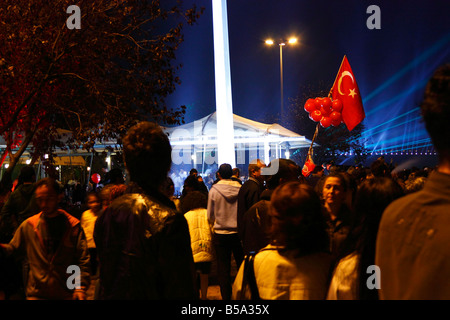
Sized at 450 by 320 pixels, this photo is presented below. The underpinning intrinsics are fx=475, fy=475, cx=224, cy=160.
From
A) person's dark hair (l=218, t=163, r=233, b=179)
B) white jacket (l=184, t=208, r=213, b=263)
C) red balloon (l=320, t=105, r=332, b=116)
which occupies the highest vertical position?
red balloon (l=320, t=105, r=332, b=116)

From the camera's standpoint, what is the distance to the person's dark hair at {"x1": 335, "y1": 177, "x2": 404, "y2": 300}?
95.1 inches

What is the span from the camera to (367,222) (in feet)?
8.57

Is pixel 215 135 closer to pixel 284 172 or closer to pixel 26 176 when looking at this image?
pixel 26 176

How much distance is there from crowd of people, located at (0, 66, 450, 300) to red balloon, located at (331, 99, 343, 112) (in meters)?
7.69

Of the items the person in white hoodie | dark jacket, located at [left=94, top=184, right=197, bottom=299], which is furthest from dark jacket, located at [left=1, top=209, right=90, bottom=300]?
the person in white hoodie

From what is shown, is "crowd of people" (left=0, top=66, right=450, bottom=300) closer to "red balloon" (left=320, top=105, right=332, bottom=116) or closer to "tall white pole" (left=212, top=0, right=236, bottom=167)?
"red balloon" (left=320, top=105, right=332, bottom=116)

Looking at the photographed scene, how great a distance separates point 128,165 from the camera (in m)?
2.46

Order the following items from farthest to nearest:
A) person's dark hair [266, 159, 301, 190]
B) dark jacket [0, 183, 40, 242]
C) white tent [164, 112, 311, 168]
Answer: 1. white tent [164, 112, 311, 168]
2. dark jacket [0, 183, 40, 242]
3. person's dark hair [266, 159, 301, 190]

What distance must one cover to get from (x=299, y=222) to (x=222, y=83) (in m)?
14.9

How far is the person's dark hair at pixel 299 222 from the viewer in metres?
2.46

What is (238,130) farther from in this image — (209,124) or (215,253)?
(215,253)

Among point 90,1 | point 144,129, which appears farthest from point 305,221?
point 90,1
